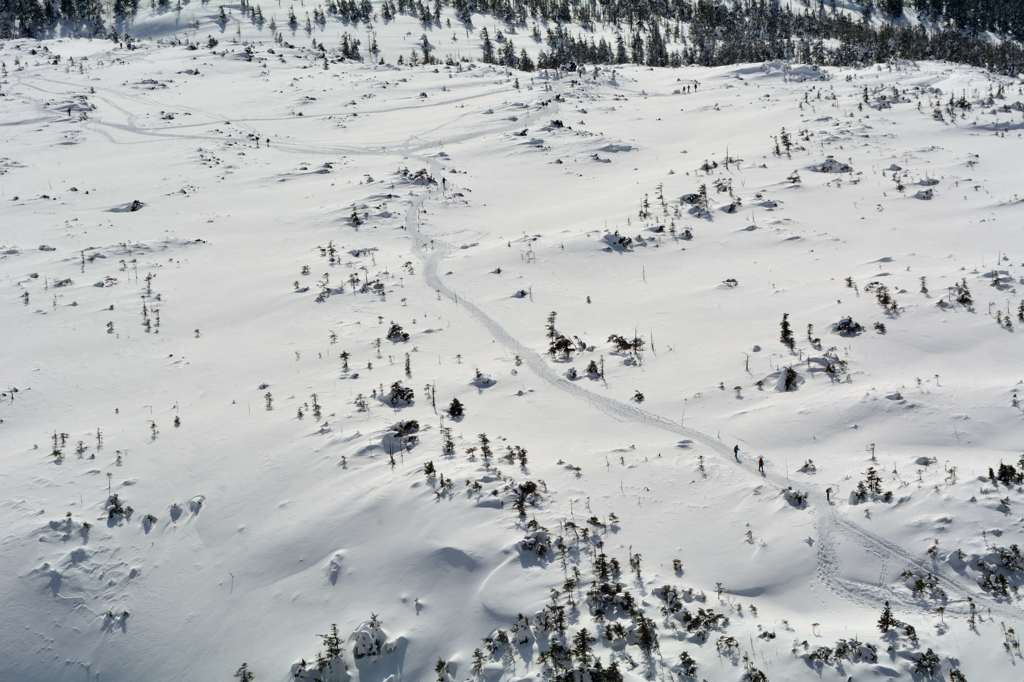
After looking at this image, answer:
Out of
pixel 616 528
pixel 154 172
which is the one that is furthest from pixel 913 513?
pixel 154 172

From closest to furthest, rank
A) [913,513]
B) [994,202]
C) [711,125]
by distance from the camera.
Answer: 1. [913,513]
2. [994,202]
3. [711,125]

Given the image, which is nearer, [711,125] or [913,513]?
[913,513]

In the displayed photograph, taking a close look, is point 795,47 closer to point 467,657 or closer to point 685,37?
point 685,37

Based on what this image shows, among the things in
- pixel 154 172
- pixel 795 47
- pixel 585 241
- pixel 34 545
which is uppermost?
pixel 795 47

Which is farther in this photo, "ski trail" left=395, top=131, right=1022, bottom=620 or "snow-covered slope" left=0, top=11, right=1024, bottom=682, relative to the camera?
"snow-covered slope" left=0, top=11, right=1024, bottom=682

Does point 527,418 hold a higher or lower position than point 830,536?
higher

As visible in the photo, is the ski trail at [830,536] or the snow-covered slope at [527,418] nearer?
the ski trail at [830,536]

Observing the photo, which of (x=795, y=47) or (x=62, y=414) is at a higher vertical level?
(x=795, y=47)

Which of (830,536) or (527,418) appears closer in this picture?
(830,536)
